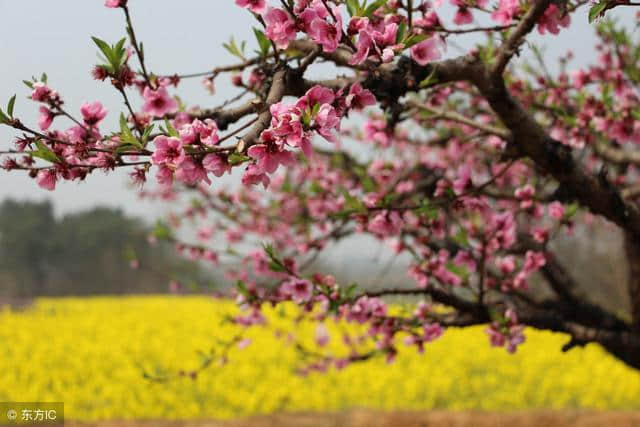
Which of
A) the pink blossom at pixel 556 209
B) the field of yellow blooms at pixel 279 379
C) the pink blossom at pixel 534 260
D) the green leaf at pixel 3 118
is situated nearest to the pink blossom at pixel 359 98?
the green leaf at pixel 3 118

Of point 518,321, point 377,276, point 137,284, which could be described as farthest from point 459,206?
point 137,284

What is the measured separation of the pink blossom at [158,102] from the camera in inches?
93.8

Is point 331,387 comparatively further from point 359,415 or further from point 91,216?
point 91,216

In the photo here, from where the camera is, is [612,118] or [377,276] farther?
[377,276]

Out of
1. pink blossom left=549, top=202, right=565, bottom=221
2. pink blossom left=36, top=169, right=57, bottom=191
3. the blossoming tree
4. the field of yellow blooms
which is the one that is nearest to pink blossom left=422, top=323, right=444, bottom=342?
the blossoming tree

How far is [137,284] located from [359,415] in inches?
1585

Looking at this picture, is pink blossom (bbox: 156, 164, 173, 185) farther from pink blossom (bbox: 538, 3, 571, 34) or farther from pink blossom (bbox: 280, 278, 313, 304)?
pink blossom (bbox: 538, 3, 571, 34)

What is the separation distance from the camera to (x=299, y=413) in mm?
6551

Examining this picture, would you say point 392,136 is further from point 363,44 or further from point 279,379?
point 279,379

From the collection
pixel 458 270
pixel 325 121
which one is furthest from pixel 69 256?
pixel 325 121

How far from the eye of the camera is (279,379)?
9.59 meters

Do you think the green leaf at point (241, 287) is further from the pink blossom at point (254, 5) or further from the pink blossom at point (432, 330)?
the pink blossom at point (254, 5)

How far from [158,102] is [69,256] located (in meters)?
48.2

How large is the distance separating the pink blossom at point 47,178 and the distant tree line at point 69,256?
Result: 41.3 metres
